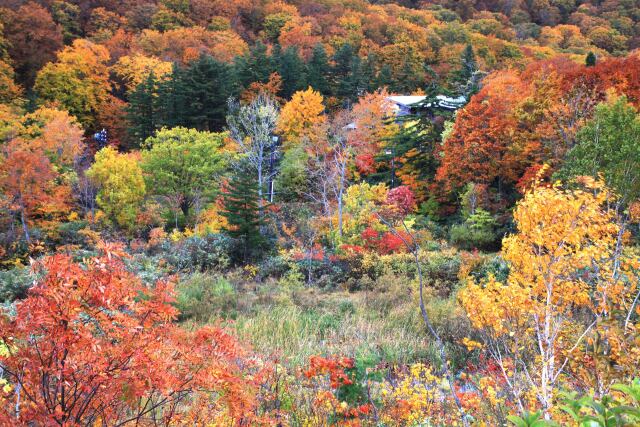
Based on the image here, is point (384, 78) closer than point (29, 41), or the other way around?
point (384, 78)

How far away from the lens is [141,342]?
3.01 metres

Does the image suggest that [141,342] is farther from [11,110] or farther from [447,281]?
[11,110]

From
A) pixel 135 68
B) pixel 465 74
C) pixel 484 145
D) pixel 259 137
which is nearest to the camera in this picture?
pixel 484 145

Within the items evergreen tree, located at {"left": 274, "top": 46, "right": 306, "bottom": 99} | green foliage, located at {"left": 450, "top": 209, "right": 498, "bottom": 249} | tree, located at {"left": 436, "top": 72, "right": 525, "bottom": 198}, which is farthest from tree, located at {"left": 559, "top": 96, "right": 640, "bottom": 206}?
evergreen tree, located at {"left": 274, "top": 46, "right": 306, "bottom": 99}

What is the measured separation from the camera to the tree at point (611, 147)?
46.0 feet

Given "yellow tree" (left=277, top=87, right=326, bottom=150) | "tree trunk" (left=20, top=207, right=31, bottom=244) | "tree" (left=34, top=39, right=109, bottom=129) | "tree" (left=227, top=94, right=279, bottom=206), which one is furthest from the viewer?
"tree" (left=34, top=39, right=109, bottom=129)

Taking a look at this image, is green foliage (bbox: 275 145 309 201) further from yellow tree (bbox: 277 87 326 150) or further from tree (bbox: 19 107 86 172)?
tree (bbox: 19 107 86 172)

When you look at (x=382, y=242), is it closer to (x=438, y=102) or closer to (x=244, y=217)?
(x=244, y=217)

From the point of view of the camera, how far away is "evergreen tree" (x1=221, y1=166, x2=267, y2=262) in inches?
694

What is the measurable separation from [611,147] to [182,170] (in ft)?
64.8

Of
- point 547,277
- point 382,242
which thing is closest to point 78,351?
point 547,277

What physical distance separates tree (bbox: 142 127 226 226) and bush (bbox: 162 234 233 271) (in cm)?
710

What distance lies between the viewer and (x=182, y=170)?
25.7 meters

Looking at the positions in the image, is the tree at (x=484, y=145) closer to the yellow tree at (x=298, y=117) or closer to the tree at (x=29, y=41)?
the yellow tree at (x=298, y=117)
